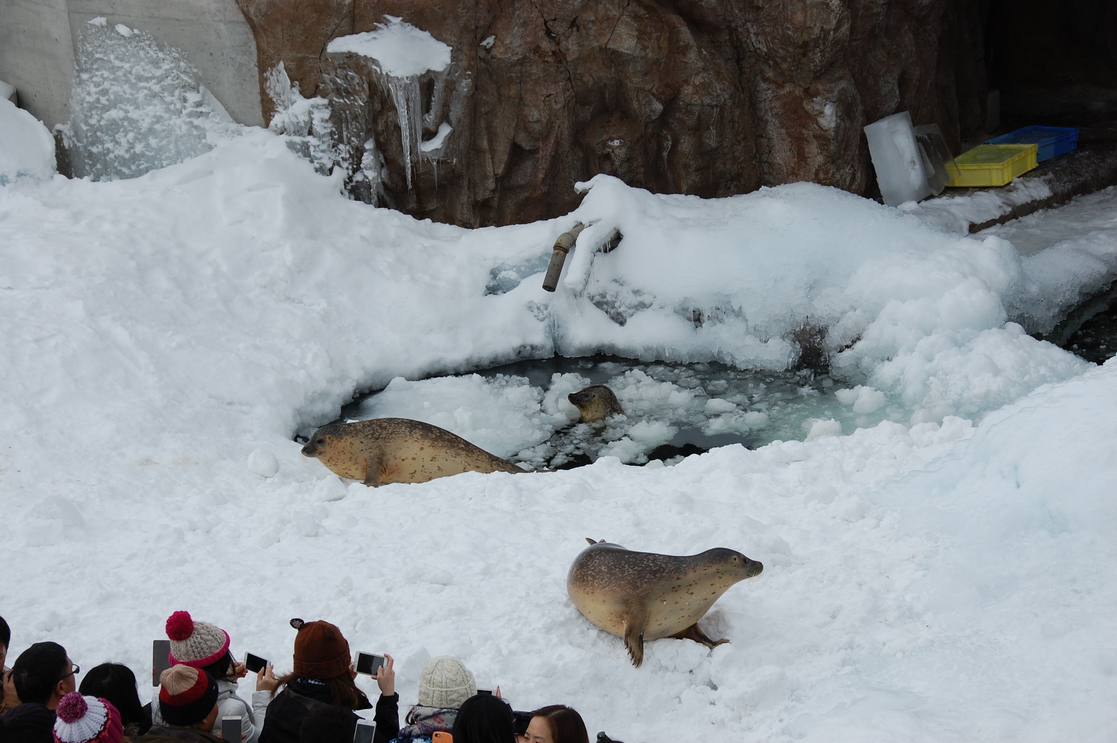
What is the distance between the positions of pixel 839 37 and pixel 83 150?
23.4ft

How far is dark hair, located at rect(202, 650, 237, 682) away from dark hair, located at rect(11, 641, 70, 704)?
0.39m

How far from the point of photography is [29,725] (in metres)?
2.27

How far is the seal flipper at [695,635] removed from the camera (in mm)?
3494

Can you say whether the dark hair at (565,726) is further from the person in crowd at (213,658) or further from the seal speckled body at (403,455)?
the seal speckled body at (403,455)

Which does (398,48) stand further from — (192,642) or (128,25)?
(192,642)

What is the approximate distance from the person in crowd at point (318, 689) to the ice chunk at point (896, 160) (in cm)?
892

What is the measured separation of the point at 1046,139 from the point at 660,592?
10.2 m

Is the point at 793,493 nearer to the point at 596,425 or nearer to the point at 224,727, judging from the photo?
the point at 596,425

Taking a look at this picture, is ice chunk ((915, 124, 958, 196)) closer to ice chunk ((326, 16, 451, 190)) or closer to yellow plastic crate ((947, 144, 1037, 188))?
yellow plastic crate ((947, 144, 1037, 188))

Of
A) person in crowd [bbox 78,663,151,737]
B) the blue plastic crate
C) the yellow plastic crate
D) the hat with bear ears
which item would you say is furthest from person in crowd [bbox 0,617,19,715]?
the blue plastic crate

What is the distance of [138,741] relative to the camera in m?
2.40

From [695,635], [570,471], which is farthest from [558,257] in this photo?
[695,635]

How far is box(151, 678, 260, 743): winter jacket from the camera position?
2686 millimetres

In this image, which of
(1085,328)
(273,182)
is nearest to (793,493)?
(1085,328)
